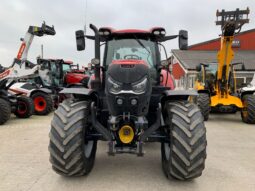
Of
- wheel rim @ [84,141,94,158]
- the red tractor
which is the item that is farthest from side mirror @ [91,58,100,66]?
wheel rim @ [84,141,94,158]

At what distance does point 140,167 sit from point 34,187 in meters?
1.51

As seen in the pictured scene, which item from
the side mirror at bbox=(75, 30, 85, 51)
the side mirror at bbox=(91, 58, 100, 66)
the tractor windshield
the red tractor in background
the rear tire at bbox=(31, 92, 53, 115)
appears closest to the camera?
the side mirror at bbox=(91, 58, 100, 66)

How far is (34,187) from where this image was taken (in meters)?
3.37

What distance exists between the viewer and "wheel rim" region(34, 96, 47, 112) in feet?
33.1

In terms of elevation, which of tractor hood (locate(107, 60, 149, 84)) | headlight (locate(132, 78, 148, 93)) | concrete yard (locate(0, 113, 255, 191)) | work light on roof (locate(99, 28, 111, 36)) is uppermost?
work light on roof (locate(99, 28, 111, 36))

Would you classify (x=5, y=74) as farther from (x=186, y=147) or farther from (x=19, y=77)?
(x=186, y=147)

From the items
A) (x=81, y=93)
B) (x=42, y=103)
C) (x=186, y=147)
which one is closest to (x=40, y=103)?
(x=42, y=103)

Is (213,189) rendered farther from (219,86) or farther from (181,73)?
(181,73)

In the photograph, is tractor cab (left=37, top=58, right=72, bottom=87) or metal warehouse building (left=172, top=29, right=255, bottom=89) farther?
metal warehouse building (left=172, top=29, right=255, bottom=89)

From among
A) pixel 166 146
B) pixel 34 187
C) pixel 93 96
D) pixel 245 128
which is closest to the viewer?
pixel 34 187

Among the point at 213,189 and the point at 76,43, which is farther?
the point at 76,43

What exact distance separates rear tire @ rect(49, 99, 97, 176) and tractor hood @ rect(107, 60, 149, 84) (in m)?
0.62

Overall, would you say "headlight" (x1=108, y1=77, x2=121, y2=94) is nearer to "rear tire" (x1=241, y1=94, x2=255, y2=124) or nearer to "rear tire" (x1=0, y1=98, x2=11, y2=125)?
"rear tire" (x1=0, y1=98, x2=11, y2=125)

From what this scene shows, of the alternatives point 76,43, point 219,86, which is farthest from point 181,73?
point 76,43
